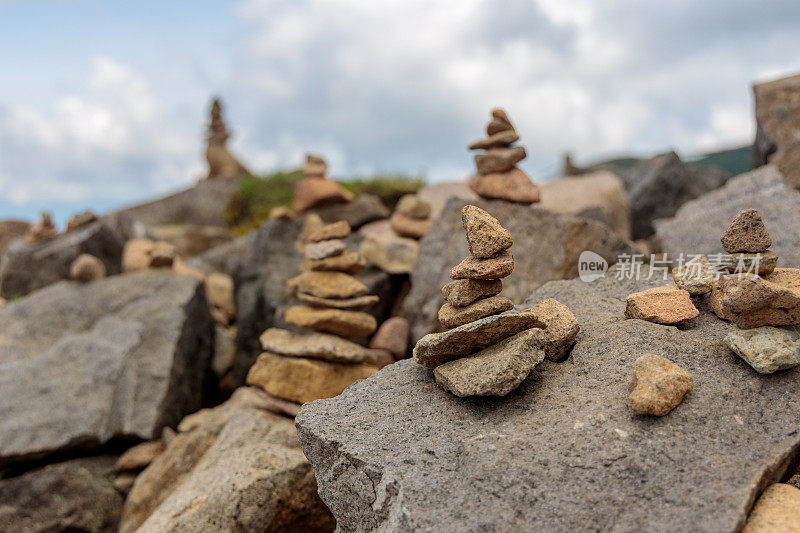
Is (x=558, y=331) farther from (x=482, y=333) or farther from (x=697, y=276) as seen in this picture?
(x=697, y=276)

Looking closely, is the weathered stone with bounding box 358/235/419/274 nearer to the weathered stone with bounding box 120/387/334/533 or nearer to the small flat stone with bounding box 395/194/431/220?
the small flat stone with bounding box 395/194/431/220

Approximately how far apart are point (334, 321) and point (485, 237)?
2249 millimetres

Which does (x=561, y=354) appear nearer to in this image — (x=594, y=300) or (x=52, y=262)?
(x=594, y=300)

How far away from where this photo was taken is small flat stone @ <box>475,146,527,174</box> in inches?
234

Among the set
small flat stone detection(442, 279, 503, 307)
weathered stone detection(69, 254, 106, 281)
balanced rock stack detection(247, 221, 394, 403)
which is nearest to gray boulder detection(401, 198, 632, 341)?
balanced rock stack detection(247, 221, 394, 403)

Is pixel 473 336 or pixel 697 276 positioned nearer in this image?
pixel 473 336

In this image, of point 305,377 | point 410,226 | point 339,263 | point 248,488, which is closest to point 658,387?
point 248,488

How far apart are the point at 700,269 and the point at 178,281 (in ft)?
19.4

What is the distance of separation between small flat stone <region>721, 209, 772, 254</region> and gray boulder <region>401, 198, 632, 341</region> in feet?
6.89

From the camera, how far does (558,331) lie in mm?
3598

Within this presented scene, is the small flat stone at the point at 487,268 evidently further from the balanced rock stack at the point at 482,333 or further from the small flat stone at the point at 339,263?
the small flat stone at the point at 339,263

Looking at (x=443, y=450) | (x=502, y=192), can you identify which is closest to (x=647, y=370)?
(x=443, y=450)

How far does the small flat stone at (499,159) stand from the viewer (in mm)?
5949

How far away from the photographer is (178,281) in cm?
759
